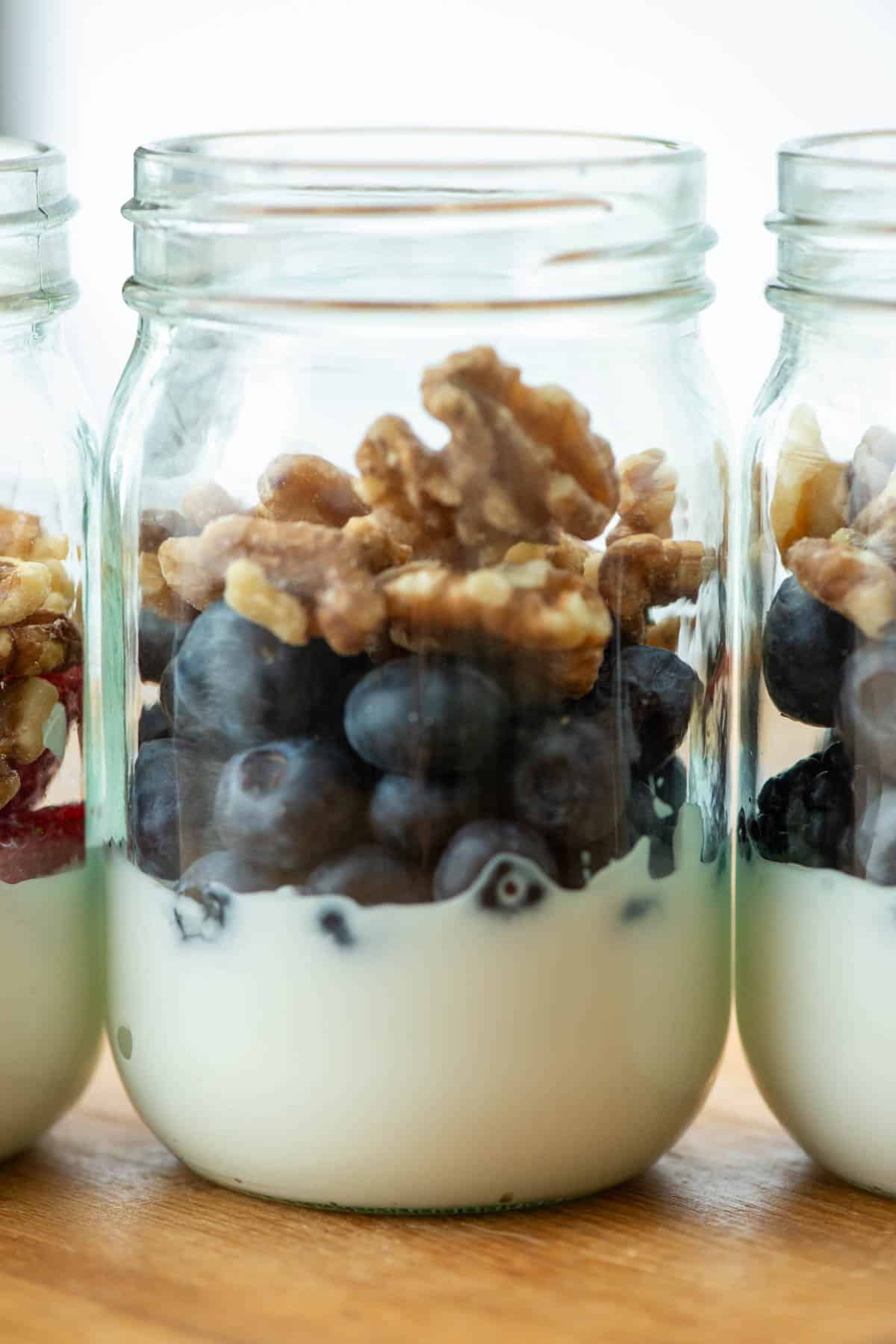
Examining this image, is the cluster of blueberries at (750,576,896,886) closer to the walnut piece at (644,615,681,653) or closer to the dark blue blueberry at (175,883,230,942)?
the walnut piece at (644,615,681,653)

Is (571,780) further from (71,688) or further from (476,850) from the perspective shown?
(71,688)

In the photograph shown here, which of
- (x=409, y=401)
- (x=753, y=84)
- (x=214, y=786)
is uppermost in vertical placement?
(x=753, y=84)

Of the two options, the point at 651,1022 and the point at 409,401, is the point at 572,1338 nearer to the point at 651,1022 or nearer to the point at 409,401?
the point at 651,1022

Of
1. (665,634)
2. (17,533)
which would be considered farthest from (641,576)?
(17,533)

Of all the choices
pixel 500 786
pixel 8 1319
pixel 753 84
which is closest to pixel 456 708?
pixel 500 786

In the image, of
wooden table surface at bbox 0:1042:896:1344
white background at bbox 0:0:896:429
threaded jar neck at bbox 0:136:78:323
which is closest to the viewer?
wooden table surface at bbox 0:1042:896:1344

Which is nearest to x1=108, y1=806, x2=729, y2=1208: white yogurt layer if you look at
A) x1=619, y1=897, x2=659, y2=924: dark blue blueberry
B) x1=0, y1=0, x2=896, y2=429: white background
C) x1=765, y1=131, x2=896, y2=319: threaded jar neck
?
x1=619, y1=897, x2=659, y2=924: dark blue blueberry
